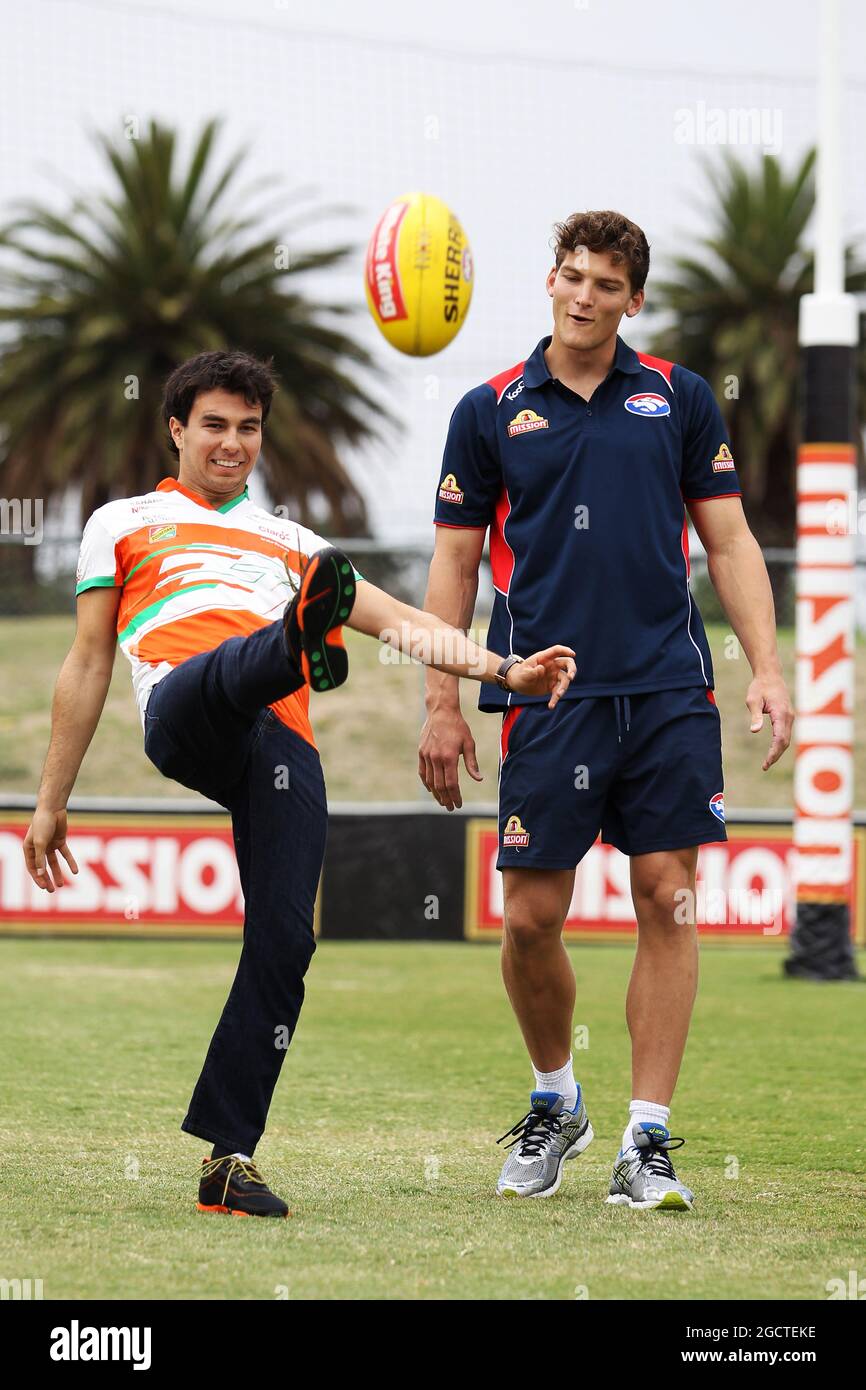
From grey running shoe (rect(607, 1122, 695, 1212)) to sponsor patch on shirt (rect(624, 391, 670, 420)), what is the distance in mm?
1648

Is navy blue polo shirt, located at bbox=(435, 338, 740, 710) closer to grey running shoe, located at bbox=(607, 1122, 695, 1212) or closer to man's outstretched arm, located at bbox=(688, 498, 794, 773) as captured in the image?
man's outstretched arm, located at bbox=(688, 498, 794, 773)

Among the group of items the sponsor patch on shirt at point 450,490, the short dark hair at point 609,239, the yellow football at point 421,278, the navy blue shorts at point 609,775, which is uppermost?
the yellow football at point 421,278

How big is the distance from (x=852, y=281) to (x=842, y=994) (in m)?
17.8

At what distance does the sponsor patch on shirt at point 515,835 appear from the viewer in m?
4.49

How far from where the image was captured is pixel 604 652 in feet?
14.7

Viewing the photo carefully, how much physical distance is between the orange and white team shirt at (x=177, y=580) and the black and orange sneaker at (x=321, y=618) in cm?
55

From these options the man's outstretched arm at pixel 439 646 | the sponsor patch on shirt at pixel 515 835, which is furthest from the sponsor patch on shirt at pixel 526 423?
the sponsor patch on shirt at pixel 515 835

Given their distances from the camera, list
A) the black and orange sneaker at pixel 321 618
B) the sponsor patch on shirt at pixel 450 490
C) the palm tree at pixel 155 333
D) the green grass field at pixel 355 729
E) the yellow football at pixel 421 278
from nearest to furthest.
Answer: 1. the black and orange sneaker at pixel 321 618
2. the sponsor patch on shirt at pixel 450 490
3. the yellow football at pixel 421 278
4. the green grass field at pixel 355 729
5. the palm tree at pixel 155 333

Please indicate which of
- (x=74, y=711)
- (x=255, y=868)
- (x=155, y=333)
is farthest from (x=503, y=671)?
(x=155, y=333)

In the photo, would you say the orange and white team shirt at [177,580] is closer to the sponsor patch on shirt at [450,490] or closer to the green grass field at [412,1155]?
the sponsor patch on shirt at [450,490]

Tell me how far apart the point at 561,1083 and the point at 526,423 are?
1.60 meters

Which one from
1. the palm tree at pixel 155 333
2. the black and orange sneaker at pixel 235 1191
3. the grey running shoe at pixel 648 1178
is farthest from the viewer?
the palm tree at pixel 155 333

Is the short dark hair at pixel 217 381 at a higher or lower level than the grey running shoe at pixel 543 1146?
higher
